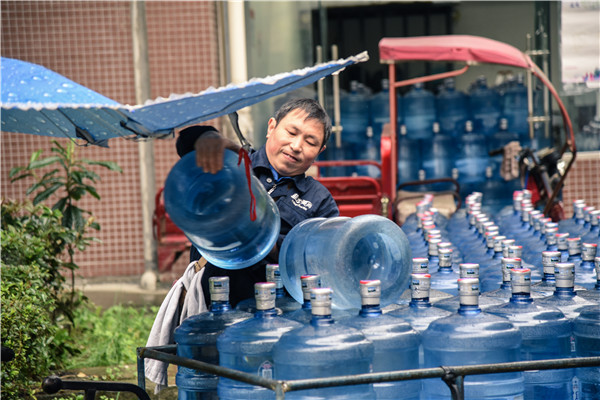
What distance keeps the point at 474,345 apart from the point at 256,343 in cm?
60

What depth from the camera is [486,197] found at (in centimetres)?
802

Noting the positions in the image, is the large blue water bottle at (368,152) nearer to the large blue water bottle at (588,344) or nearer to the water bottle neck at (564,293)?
the water bottle neck at (564,293)

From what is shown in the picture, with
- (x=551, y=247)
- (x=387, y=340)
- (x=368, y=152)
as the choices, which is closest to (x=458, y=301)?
(x=387, y=340)

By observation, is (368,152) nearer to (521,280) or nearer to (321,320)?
(521,280)

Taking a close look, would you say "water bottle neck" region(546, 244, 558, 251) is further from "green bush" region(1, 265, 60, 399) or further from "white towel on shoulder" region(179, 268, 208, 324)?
"green bush" region(1, 265, 60, 399)

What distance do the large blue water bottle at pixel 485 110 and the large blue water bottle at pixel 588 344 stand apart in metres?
5.74

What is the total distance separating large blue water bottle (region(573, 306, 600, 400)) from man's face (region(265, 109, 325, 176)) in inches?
43.8

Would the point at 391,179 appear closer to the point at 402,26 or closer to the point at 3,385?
the point at 3,385

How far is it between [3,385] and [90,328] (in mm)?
2422

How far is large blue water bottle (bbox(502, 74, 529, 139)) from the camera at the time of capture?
8.16 meters

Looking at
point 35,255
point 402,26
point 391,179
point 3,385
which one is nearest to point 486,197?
point 391,179

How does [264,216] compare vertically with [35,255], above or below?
above

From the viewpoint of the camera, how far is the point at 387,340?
7.41 feet

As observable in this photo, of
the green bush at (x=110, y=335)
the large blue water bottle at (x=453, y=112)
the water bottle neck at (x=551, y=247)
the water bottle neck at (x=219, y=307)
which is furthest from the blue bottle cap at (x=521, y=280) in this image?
the large blue water bottle at (x=453, y=112)
